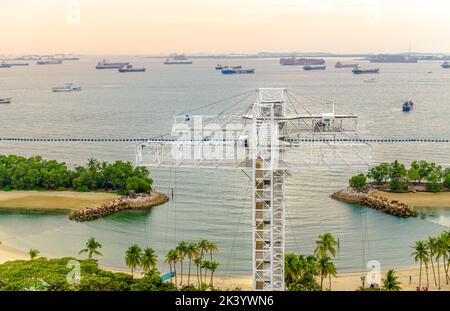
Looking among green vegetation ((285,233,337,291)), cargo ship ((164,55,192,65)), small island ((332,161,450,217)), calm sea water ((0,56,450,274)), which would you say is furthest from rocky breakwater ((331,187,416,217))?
cargo ship ((164,55,192,65))

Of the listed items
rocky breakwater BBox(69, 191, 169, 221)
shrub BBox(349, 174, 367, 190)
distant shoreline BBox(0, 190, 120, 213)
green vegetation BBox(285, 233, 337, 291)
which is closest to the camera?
green vegetation BBox(285, 233, 337, 291)

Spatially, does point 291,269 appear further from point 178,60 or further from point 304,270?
point 178,60

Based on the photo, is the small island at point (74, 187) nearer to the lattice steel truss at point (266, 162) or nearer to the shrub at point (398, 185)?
the shrub at point (398, 185)

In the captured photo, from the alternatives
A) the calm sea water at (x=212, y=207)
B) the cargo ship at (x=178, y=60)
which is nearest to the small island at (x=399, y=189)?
the calm sea water at (x=212, y=207)

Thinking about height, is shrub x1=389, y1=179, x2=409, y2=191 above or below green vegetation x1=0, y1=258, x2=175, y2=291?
above

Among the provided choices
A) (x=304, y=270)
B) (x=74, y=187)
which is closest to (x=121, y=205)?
(x=74, y=187)

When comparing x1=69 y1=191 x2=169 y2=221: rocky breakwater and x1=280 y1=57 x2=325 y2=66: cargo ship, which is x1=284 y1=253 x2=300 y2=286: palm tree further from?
x1=280 y1=57 x2=325 y2=66: cargo ship

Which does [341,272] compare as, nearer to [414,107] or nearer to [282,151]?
[282,151]

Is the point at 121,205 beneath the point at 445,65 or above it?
beneath
